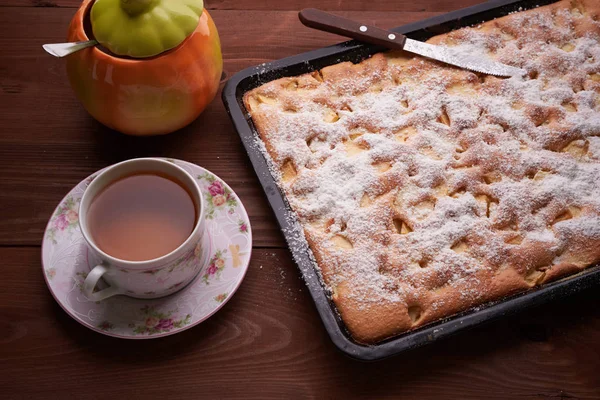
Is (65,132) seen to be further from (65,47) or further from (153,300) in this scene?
(153,300)

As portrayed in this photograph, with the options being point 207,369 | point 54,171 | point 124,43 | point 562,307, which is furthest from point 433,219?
point 54,171

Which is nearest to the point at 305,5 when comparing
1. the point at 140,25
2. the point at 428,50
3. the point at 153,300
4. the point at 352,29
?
the point at 352,29

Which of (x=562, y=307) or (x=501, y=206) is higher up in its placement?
(x=501, y=206)

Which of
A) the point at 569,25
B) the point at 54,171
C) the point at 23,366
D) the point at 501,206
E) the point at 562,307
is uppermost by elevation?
the point at 569,25

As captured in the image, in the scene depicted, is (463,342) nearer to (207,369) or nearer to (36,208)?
(207,369)

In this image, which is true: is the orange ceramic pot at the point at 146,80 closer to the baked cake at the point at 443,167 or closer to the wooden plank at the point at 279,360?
the baked cake at the point at 443,167
